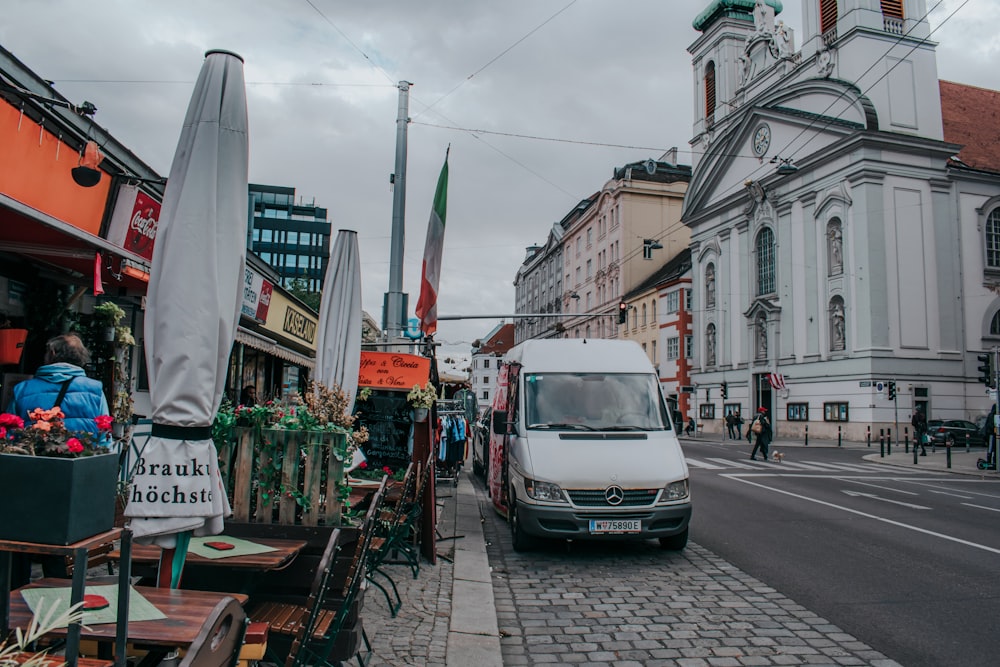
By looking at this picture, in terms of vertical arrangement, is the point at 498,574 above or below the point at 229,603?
below

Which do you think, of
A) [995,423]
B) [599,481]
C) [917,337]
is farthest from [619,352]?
[917,337]

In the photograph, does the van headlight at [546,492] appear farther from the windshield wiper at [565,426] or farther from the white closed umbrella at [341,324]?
the white closed umbrella at [341,324]

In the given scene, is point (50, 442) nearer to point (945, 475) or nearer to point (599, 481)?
point (599, 481)

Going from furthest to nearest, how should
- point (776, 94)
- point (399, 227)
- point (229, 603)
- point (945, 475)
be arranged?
point (776, 94)
point (945, 475)
point (399, 227)
point (229, 603)

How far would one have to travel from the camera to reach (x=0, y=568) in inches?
99.3

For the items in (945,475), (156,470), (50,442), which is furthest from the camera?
(945,475)

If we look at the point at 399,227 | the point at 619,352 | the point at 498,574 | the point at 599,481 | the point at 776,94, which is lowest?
the point at 498,574

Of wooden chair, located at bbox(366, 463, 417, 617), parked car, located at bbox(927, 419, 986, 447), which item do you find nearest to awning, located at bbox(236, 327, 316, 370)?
wooden chair, located at bbox(366, 463, 417, 617)

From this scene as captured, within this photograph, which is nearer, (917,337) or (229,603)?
(229,603)

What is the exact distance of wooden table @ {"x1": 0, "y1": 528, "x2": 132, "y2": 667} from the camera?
222 cm

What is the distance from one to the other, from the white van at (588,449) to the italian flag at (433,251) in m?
1.61

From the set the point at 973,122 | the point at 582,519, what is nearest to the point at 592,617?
the point at 582,519

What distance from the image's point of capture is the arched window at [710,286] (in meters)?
51.8

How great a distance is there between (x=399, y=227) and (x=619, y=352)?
17.3 ft
